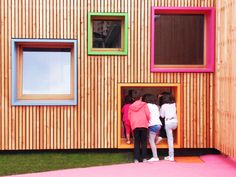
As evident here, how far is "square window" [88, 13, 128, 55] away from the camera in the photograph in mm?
12234

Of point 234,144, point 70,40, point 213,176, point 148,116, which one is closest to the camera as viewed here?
point 213,176

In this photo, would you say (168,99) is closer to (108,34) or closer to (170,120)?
(170,120)

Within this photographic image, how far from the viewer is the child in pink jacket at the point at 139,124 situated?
11.1 metres

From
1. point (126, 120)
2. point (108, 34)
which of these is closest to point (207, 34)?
point (108, 34)

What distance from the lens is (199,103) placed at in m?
12.2

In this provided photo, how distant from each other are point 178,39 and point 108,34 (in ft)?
6.38

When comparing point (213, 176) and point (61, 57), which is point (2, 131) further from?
point (213, 176)

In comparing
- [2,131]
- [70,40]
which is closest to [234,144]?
[70,40]

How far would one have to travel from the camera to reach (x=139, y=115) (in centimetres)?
1116

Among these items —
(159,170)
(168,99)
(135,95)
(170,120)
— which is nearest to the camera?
(159,170)

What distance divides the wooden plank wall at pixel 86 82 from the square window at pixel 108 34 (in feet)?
0.82

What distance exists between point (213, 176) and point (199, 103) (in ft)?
9.80

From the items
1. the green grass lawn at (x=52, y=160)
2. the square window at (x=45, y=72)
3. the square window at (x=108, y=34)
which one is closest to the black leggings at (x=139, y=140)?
the green grass lawn at (x=52, y=160)

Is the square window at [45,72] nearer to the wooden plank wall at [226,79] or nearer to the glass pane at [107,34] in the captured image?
the glass pane at [107,34]
